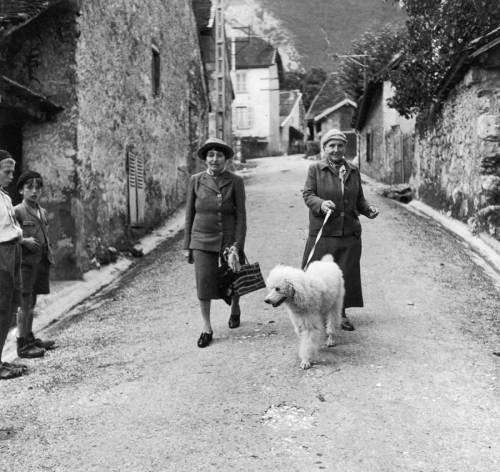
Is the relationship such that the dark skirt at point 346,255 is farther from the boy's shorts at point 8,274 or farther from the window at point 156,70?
the window at point 156,70

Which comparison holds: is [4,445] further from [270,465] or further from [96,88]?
[96,88]

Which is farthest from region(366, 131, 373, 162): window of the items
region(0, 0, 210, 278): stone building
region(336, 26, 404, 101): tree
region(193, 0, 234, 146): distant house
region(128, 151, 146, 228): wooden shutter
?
region(128, 151, 146, 228): wooden shutter

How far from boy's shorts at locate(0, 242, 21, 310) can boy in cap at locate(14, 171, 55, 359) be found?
85 centimetres

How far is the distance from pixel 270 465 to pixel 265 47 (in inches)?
1986

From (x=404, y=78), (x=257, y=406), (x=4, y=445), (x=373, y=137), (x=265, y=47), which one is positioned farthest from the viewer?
(x=265, y=47)

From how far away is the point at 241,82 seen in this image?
167 ft

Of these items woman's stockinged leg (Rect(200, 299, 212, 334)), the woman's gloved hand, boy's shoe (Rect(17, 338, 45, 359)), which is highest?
the woman's gloved hand

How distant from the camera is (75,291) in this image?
9781 millimetres

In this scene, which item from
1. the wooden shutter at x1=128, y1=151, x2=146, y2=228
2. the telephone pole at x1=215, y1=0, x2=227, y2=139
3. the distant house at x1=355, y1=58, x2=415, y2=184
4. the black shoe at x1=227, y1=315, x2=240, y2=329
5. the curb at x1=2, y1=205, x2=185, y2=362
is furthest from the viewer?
the telephone pole at x1=215, y1=0, x2=227, y2=139

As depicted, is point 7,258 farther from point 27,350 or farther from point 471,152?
point 471,152

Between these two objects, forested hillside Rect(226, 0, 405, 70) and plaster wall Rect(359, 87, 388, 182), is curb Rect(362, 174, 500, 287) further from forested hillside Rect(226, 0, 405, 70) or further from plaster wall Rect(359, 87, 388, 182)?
forested hillside Rect(226, 0, 405, 70)

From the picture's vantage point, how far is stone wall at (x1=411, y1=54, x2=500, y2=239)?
37.6 ft

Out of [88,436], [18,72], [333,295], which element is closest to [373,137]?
[18,72]

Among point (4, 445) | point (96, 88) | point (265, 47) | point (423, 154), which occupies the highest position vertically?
point (265, 47)
